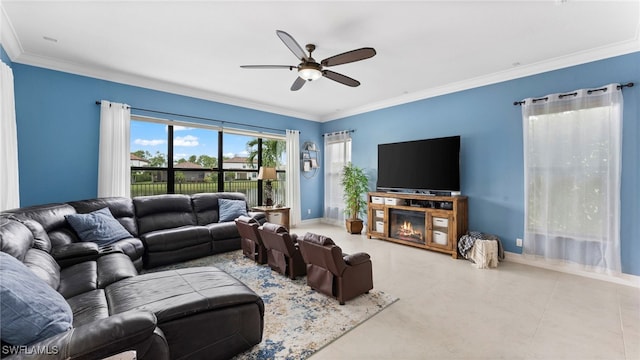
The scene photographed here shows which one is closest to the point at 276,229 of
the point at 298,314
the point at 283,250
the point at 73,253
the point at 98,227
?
the point at 283,250

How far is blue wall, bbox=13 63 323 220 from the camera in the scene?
3539 mm

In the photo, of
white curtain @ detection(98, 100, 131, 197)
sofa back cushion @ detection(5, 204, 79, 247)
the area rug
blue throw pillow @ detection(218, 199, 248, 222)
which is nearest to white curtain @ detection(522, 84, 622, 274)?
the area rug

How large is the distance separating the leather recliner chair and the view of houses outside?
3.33 meters

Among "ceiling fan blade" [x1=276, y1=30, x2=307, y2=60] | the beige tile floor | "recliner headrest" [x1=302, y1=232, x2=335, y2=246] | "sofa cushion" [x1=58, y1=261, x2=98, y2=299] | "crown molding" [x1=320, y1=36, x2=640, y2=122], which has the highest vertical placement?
"crown molding" [x1=320, y1=36, x2=640, y2=122]

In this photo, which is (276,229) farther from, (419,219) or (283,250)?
(419,219)

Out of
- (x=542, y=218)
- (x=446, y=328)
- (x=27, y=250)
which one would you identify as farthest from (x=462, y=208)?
(x=27, y=250)

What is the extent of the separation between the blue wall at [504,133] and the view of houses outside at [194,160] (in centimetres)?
330

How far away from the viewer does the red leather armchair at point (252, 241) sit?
364 centimetres

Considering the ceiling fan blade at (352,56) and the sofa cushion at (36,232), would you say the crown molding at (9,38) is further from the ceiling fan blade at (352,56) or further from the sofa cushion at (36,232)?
the ceiling fan blade at (352,56)

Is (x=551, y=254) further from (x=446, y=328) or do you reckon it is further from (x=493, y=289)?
(x=446, y=328)

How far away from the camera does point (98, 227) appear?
3.21 metres

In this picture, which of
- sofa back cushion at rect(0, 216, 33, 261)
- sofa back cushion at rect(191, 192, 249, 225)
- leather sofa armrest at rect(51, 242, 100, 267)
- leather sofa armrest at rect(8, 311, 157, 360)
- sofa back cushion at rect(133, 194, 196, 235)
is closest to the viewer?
leather sofa armrest at rect(8, 311, 157, 360)

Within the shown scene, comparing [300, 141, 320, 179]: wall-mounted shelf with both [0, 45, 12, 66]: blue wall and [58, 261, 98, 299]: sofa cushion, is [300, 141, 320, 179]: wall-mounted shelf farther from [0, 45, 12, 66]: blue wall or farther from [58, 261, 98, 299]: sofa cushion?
[0, 45, 12, 66]: blue wall

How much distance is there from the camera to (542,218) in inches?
143
